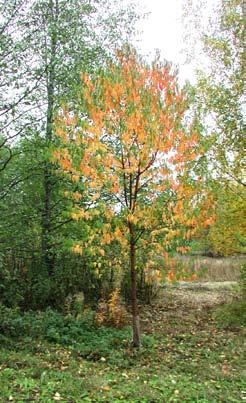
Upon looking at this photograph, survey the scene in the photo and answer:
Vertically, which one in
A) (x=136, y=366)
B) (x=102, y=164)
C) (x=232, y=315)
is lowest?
(x=136, y=366)

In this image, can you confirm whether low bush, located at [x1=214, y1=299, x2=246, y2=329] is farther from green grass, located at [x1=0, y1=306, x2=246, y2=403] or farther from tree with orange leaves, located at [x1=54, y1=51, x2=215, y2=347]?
tree with orange leaves, located at [x1=54, y1=51, x2=215, y2=347]

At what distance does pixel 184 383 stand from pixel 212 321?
4.19m

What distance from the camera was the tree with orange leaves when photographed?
5.20 meters

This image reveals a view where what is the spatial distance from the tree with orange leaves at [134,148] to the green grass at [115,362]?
151cm

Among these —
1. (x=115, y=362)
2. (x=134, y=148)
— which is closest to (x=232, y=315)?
(x=115, y=362)

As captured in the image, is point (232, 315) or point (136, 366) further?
point (232, 315)

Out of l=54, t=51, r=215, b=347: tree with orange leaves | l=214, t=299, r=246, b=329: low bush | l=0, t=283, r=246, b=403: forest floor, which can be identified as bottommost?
l=0, t=283, r=246, b=403: forest floor

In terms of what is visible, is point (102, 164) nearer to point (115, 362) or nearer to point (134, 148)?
point (134, 148)

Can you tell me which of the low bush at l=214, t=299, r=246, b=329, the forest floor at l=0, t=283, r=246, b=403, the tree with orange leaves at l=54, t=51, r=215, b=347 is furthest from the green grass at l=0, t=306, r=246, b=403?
the tree with orange leaves at l=54, t=51, r=215, b=347

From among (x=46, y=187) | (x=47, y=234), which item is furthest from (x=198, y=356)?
(x=46, y=187)

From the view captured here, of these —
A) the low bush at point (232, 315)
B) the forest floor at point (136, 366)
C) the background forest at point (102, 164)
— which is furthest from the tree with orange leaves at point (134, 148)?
the low bush at point (232, 315)

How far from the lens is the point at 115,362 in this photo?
5.43 m

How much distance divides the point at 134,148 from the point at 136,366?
2816 mm

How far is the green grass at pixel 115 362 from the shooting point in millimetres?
4031
